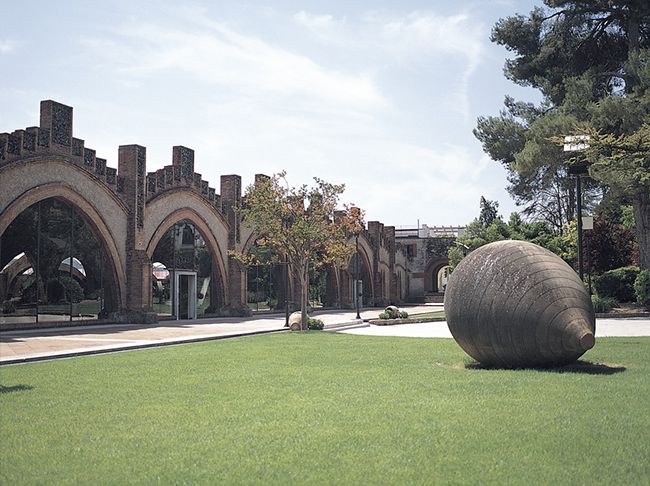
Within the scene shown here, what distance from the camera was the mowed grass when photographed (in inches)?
209

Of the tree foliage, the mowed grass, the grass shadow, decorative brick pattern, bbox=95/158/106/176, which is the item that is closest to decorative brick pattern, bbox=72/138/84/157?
decorative brick pattern, bbox=95/158/106/176

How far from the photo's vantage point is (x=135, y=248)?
28750 millimetres

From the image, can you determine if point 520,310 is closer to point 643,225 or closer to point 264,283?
point 643,225

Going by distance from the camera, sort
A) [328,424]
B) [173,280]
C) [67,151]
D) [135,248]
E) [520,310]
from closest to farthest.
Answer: [328,424]
[520,310]
[67,151]
[135,248]
[173,280]

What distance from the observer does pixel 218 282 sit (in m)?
35.9

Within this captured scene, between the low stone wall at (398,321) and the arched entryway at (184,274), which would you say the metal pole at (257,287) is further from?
the low stone wall at (398,321)

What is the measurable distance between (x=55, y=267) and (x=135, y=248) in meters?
4.35

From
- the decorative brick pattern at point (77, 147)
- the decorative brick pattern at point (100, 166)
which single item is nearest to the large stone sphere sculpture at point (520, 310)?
the decorative brick pattern at point (77, 147)

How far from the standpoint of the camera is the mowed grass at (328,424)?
530 cm

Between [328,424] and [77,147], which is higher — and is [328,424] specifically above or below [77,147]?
below

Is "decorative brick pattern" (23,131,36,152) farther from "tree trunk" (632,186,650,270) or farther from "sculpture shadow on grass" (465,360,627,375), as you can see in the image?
"tree trunk" (632,186,650,270)

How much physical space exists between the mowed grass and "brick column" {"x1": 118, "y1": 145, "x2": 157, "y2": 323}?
16644 mm

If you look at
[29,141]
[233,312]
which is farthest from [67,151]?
[233,312]

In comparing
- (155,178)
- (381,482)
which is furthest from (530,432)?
(155,178)
